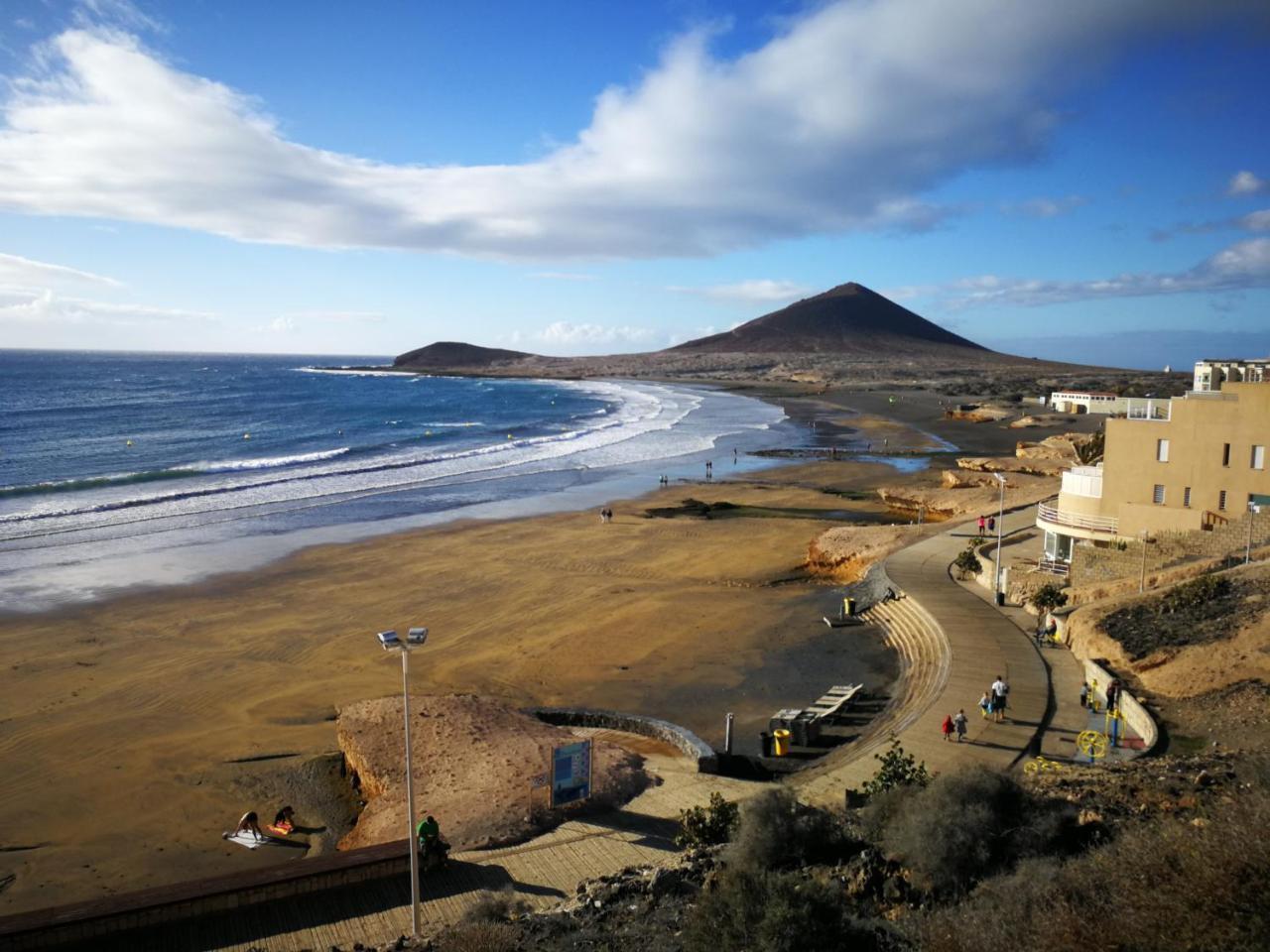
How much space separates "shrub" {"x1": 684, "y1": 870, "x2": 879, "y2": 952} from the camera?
25.2 ft

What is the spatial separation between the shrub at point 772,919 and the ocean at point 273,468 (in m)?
25.5

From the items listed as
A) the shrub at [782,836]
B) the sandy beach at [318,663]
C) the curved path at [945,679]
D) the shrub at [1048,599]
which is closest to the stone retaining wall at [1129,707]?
the curved path at [945,679]

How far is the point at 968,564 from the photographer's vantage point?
24.9 meters

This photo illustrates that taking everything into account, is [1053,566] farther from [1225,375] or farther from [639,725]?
[639,725]

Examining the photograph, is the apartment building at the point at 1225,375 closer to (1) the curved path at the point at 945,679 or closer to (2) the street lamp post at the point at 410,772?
(1) the curved path at the point at 945,679

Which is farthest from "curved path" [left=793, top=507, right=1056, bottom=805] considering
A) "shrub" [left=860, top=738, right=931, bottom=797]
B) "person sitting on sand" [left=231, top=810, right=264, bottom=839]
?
"person sitting on sand" [left=231, top=810, right=264, bottom=839]

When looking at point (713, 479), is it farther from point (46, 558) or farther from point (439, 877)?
point (439, 877)

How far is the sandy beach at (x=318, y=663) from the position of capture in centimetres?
1470

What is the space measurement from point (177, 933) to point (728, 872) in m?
6.57

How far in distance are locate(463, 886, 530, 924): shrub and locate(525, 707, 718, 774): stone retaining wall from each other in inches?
200

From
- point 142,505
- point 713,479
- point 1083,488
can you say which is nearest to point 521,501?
point 713,479

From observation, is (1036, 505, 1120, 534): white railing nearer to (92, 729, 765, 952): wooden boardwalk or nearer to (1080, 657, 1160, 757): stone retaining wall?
(1080, 657, 1160, 757): stone retaining wall

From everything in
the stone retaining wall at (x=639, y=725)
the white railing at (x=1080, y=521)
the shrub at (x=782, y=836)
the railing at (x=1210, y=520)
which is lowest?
the stone retaining wall at (x=639, y=725)

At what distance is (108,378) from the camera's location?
474ft
